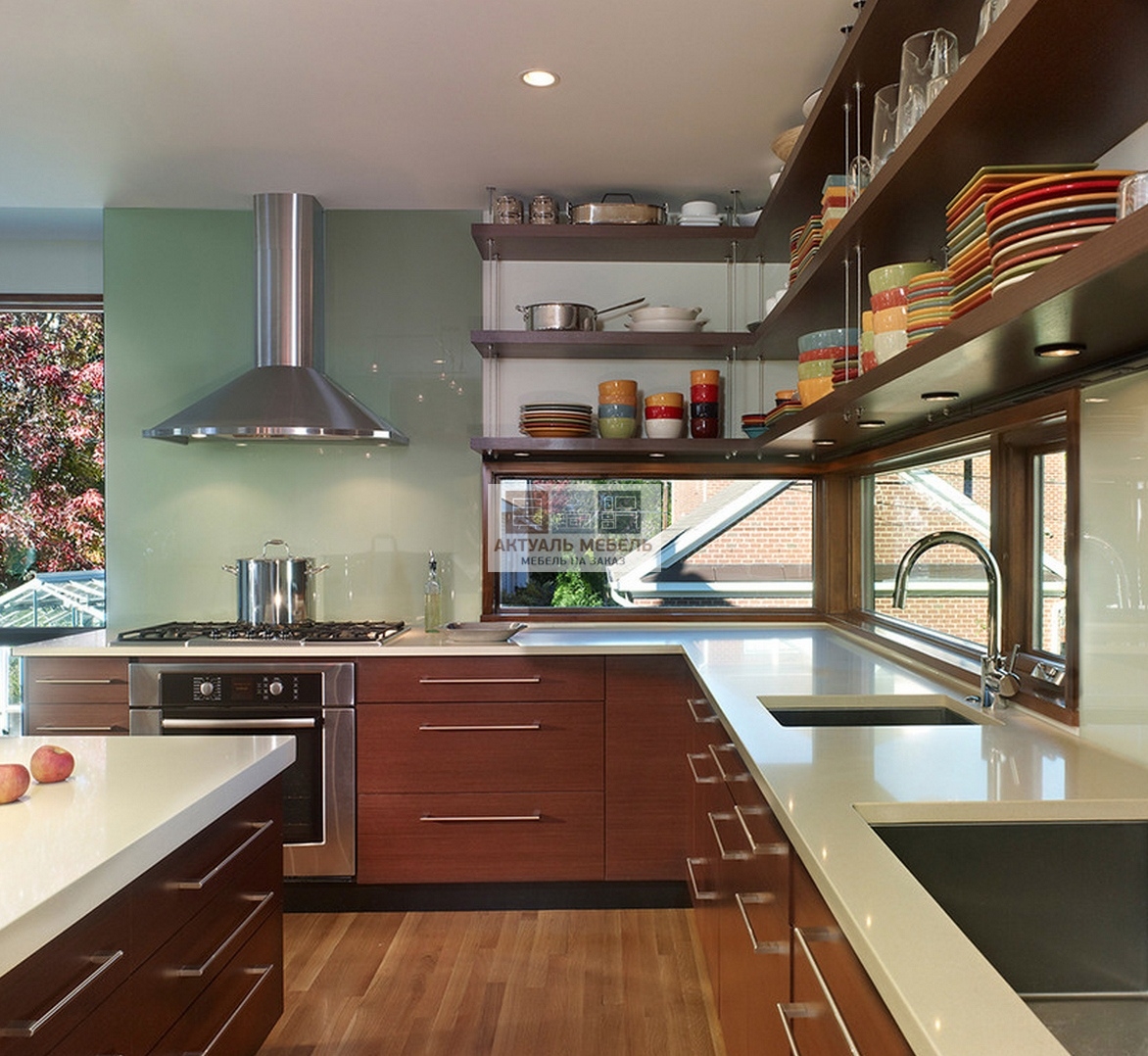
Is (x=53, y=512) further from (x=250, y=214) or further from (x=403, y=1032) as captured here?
(x=403, y=1032)

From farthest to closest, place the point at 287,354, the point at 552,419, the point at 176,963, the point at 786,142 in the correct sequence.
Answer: the point at 287,354 → the point at 552,419 → the point at 786,142 → the point at 176,963

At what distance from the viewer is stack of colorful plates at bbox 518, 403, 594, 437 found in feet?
11.9

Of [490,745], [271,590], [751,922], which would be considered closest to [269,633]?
[271,590]

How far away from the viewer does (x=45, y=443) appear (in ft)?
14.1

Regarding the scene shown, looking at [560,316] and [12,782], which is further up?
[560,316]

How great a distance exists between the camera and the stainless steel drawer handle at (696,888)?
248 cm

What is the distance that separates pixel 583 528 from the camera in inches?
A: 155

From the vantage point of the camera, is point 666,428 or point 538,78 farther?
point 666,428

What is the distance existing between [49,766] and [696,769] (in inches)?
68.9

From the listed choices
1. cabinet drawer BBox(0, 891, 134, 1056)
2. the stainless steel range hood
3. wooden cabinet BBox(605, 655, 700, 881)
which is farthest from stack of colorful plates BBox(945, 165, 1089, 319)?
the stainless steel range hood

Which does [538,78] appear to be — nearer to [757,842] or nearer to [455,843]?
[757,842]

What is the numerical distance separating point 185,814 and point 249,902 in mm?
514

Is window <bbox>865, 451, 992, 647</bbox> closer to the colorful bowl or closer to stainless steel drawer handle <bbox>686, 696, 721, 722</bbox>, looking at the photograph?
stainless steel drawer handle <bbox>686, 696, 721, 722</bbox>

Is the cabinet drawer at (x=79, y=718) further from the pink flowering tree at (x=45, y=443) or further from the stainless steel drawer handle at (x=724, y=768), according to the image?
the stainless steel drawer handle at (x=724, y=768)
